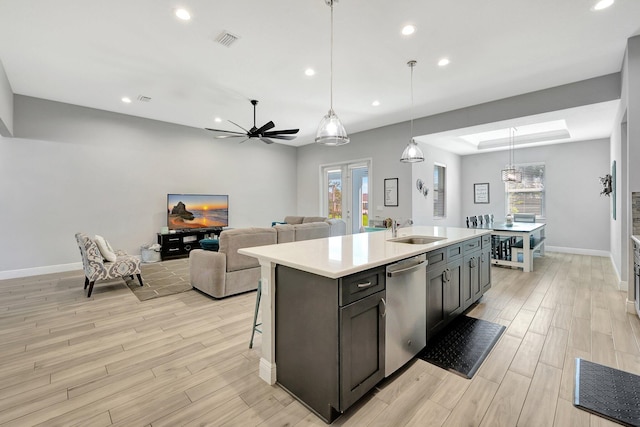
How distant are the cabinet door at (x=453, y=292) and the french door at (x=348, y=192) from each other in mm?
4387

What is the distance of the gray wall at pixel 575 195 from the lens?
6.66 m

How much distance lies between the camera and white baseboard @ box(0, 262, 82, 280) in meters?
4.87

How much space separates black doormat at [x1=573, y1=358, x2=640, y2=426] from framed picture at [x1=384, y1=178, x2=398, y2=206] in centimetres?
467

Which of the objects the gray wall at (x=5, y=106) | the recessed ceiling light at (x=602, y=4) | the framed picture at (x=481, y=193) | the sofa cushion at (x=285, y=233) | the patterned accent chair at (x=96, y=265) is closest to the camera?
the recessed ceiling light at (x=602, y=4)

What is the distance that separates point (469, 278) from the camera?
3230 mm

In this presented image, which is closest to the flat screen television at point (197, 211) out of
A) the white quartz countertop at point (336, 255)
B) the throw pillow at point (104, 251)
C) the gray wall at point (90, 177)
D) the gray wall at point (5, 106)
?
the gray wall at point (90, 177)

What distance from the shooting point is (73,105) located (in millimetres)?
5418

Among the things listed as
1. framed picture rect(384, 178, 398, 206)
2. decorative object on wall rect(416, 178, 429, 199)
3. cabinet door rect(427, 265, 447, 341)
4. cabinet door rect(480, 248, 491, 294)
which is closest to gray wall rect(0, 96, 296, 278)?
framed picture rect(384, 178, 398, 206)

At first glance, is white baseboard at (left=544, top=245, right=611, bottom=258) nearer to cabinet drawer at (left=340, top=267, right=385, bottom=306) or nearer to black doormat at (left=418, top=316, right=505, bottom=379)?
black doormat at (left=418, top=316, right=505, bottom=379)

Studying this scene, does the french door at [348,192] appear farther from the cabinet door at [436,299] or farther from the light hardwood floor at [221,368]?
the cabinet door at [436,299]

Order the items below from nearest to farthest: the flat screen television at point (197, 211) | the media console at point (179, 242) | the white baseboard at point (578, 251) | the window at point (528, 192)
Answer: the media console at point (179, 242) → the flat screen television at point (197, 211) → the white baseboard at point (578, 251) → the window at point (528, 192)

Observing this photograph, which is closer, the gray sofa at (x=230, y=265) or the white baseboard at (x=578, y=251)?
the gray sofa at (x=230, y=265)

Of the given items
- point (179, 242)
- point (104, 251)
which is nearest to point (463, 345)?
point (104, 251)

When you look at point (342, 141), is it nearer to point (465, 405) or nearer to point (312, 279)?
point (312, 279)
